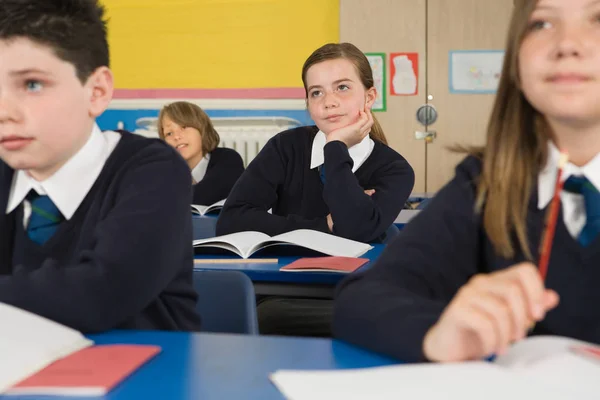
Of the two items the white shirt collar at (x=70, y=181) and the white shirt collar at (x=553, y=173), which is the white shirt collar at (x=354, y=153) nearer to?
the white shirt collar at (x=70, y=181)

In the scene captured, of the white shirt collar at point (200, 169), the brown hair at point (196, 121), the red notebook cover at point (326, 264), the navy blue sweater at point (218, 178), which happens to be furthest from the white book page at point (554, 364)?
the brown hair at point (196, 121)

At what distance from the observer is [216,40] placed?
5363mm

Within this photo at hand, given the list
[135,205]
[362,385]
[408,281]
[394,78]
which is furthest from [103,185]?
[394,78]

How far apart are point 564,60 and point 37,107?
776 millimetres

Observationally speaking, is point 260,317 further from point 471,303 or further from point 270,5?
point 270,5

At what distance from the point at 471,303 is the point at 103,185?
0.72m

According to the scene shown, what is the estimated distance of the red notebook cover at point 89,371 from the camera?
674mm

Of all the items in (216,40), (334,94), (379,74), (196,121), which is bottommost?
(196,121)

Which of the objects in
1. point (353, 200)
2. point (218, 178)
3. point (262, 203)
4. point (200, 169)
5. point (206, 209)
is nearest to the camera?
point (353, 200)

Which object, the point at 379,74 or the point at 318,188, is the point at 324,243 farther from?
the point at 379,74

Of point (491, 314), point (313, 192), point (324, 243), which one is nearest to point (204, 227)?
point (313, 192)

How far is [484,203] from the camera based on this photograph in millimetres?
1012

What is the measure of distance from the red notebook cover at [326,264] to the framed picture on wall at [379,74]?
3419 millimetres

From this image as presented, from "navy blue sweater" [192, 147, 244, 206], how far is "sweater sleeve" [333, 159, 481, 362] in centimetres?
278
